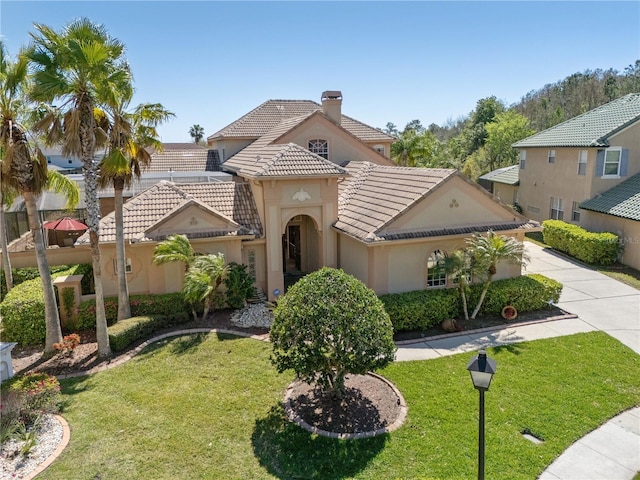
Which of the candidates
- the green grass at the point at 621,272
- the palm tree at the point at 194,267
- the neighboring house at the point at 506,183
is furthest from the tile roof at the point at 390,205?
the neighboring house at the point at 506,183

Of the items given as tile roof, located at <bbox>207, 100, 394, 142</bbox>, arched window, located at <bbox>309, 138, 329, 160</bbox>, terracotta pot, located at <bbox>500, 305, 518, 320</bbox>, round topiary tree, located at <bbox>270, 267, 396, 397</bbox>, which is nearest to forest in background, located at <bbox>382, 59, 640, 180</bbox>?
Result: tile roof, located at <bbox>207, 100, 394, 142</bbox>

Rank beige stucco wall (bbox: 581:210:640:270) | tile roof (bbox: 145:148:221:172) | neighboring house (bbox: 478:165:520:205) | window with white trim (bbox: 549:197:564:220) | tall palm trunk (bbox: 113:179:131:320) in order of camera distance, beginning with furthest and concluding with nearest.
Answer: neighboring house (bbox: 478:165:520:205) → tile roof (bbox: 145:148:221:172) → window with white trim (bbox: 549:197:564:220) → beige stucco wall (bbox: 581:210:640:270) → tall palm trunk (bbox: 113:179:131:320)

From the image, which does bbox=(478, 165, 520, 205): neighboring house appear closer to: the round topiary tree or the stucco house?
the stucco house

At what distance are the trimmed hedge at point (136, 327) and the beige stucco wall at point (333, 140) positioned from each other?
40.1 ft

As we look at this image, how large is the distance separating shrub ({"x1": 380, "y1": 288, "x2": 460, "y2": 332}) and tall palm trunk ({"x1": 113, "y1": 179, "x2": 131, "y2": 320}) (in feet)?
30.6

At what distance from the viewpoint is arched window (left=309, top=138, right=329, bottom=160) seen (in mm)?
25438

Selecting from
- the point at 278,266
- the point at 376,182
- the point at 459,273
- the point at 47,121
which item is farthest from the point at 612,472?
the point at 47,121

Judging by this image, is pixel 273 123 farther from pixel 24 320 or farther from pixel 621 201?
Result: pixel 621 201

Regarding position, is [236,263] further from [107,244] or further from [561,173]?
[561,173]

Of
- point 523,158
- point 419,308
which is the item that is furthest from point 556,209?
point 419,308

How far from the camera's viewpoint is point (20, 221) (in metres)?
23.4

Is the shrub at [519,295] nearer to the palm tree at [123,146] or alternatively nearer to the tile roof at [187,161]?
the palm tree at [123,146]

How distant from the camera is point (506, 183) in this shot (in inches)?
1423

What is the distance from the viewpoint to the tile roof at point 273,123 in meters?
29.8
